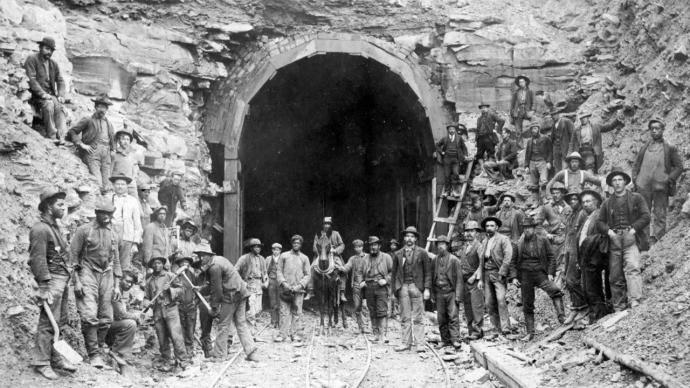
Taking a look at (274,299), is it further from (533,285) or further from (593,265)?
(593,265)

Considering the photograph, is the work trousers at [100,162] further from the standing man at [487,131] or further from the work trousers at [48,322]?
the standing man at [487,131]

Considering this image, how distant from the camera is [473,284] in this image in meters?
11.5

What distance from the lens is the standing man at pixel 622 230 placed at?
344 inches

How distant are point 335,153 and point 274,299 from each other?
35.9 feet

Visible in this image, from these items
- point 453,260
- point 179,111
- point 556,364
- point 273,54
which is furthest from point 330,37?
point 556,364

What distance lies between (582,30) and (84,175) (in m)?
11.6

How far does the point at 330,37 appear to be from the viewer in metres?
16.8

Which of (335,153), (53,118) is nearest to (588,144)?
(53,118)

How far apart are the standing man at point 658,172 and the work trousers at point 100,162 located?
745 centimetres

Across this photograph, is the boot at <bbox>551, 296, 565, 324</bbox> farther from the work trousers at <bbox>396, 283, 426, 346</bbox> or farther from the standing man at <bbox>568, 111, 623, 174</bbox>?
the standing man at <bbox>568, 111, 623, 174</bbox>

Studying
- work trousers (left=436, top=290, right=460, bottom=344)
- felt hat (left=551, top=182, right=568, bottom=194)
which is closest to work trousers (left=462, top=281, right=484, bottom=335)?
work trousers (left=436, top=290, right=460, bottom=344)

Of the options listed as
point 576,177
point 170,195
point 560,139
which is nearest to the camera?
point 576,177

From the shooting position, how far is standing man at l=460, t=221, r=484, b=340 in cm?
1127

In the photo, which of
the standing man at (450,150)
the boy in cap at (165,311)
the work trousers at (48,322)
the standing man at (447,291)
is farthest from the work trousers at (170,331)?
the standing man at (450,150)
